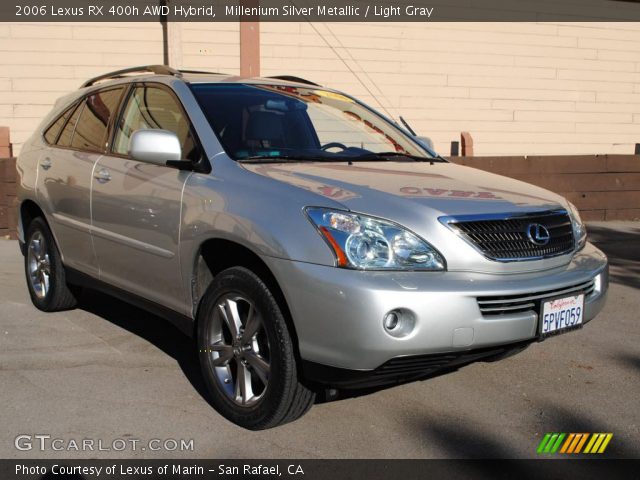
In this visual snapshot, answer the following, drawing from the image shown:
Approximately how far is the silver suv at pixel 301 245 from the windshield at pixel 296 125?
2 centimetres

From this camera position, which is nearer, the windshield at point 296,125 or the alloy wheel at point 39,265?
the windshield at point 296,125

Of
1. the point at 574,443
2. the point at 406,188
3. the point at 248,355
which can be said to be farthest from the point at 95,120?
the point at 574,443

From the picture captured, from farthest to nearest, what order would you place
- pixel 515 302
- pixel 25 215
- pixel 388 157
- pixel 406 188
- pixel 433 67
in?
pixel 433 67 → pixel 25 215 → pixel 388 157 → pixel 406 188 → pixel 515 302

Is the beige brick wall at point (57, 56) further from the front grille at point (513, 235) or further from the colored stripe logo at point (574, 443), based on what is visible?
the colored stripe logo at point (574, 443)

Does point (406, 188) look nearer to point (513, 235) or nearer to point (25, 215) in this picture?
point (513, 235)

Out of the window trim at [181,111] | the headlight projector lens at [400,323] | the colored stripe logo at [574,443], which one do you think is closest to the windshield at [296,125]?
the window trim at [181,111]

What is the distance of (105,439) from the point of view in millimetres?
3611

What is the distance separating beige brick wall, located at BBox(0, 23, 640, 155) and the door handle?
605cm

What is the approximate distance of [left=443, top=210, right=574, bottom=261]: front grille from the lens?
3.46 metres

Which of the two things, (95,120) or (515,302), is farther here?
(95,120)

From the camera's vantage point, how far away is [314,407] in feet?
13.2

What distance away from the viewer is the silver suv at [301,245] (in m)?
3.25

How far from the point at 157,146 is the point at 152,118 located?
2.57 feet
